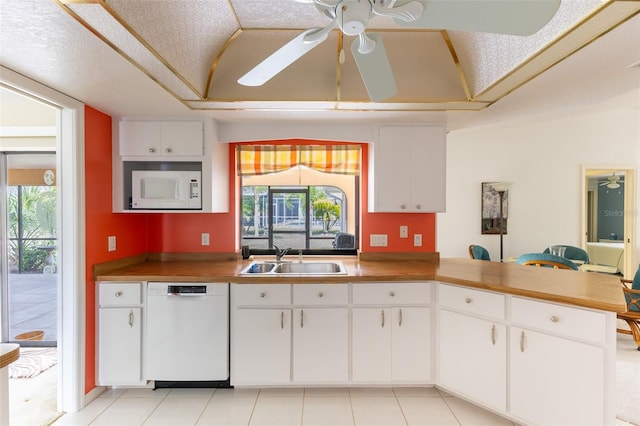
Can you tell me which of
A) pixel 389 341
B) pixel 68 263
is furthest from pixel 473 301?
pixel 68 263

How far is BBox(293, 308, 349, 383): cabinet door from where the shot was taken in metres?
2.34

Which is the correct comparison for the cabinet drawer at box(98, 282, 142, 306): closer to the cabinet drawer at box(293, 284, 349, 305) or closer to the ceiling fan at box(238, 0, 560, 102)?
the cabinet drawer at box(293, 284, 349, 305)

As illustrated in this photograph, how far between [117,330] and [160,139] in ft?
4.91

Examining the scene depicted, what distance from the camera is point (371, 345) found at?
234cm

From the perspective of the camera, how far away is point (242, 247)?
307 cm

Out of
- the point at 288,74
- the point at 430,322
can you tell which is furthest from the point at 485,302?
the point at 288,74

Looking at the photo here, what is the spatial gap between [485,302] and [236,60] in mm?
2291

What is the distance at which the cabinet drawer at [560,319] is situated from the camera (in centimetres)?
171

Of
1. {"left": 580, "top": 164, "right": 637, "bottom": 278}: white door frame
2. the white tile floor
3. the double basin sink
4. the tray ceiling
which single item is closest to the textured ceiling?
the tray ceiling

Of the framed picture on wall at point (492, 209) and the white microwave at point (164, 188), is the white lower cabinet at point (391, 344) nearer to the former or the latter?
the white microwave at point (164, 188)

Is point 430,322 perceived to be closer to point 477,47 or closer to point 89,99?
point 477,47

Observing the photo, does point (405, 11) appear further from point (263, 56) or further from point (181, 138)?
point (181, 138)

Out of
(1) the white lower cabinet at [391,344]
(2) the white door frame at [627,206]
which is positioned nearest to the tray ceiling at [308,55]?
(1) the white lower cabinet at [391,344]

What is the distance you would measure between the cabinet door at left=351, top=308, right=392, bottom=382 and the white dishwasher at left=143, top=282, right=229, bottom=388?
96 cm
